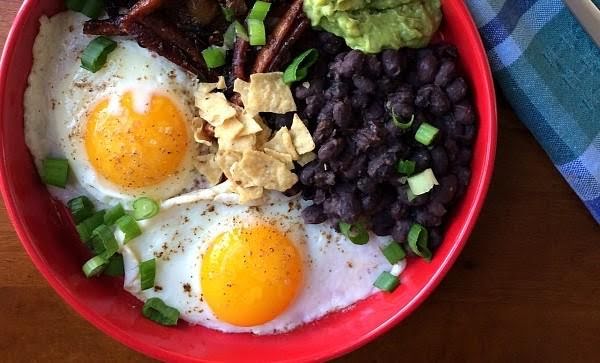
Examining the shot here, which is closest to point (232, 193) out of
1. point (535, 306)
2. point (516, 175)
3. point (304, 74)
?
point (304, 74)

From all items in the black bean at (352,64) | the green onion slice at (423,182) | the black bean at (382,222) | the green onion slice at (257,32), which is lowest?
the black bean at (382,222)

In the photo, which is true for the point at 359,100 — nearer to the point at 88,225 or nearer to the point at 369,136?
the point at 369,136

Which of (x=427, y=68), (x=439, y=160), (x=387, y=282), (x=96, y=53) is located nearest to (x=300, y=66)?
(x=427, y=68)

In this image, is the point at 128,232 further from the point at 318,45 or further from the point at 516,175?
the point at 516,175

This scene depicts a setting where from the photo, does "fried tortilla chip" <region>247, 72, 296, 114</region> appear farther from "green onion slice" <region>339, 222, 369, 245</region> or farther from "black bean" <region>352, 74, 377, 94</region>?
"green onion slice" <region>339, 222, 369, 245</region>

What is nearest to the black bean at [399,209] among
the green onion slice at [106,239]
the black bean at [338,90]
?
the black bean at [338,90]

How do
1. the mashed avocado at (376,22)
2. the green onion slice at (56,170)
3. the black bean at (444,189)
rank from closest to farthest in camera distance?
the mashed avocado at (376,22) → the black bean at (444,189) → the green onion slice at (56,170)

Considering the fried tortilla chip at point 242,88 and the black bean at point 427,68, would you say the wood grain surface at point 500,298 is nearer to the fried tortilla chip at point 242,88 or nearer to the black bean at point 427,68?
the black bean at point 427,68
